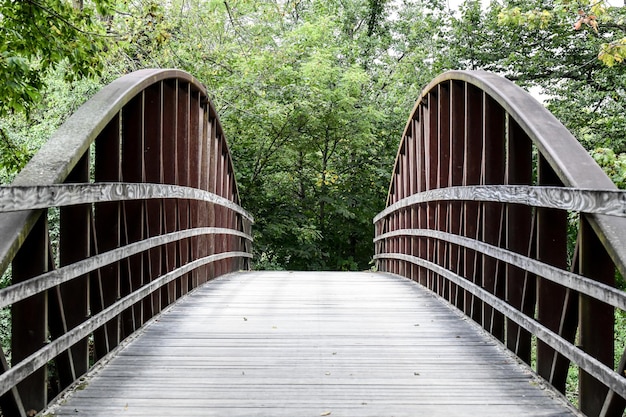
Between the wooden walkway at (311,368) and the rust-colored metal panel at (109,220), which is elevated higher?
the rust-colored metal panel at (109,220)

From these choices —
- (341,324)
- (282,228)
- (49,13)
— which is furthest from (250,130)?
(341,324)

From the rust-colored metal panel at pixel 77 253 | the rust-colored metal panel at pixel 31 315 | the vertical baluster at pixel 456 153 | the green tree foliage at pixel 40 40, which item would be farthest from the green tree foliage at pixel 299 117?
the rust-colored metal panel at pixel 31 315

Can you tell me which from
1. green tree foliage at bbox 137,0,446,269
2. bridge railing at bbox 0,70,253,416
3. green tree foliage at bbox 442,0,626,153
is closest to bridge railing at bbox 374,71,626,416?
bridge railing at bbox 0,70,253,416

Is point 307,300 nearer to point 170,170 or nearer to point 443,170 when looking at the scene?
point 170,170

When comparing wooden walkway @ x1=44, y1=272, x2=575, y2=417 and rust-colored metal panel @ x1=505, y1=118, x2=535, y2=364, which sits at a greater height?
rust-colored metal panel @ x1=505, y1=118, x2=535, y2=364

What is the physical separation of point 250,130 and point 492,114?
12.7 meters

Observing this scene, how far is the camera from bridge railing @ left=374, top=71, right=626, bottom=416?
9.70 feet

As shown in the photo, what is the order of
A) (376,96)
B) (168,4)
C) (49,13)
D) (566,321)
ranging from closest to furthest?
(566,321), (49,13), (168,4), (376,96)

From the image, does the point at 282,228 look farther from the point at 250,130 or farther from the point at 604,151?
the point at 604,151

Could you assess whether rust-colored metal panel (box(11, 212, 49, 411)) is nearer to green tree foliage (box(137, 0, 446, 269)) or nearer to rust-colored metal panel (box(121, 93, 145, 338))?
rust-colored metal panel (box(121, 93, 145, 338))

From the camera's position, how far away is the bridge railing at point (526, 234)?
2955mm

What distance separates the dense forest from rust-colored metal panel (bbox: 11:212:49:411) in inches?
212

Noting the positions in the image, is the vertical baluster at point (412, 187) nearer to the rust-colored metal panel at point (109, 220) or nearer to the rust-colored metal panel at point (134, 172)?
the rust-colored metal panel at point (134, 172)

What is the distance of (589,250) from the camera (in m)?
3.08
